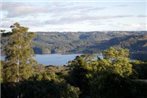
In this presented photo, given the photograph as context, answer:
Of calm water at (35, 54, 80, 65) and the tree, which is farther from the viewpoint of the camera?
calm water at (35, 54, 80, 65)

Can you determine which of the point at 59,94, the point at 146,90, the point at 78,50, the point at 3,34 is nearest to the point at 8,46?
the point at 3,34

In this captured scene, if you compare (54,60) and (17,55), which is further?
(54,60)

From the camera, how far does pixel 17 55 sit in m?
25.7

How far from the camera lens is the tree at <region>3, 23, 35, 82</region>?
1006 inches

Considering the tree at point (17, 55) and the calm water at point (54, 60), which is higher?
the tree at point (17, 55)

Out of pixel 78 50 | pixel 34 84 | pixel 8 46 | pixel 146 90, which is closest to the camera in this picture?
pixel 146 90

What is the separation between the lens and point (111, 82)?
18172mm

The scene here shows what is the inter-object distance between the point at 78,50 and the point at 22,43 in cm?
15456

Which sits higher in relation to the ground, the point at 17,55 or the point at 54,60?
the point at 17,55

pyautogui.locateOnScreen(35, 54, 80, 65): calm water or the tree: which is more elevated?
the tree

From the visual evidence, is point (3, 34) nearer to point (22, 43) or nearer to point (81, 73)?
point (22, 43)

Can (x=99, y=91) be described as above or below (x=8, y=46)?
below

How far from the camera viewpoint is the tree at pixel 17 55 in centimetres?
2555

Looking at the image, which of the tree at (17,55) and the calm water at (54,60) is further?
the calm water at (54,60)
